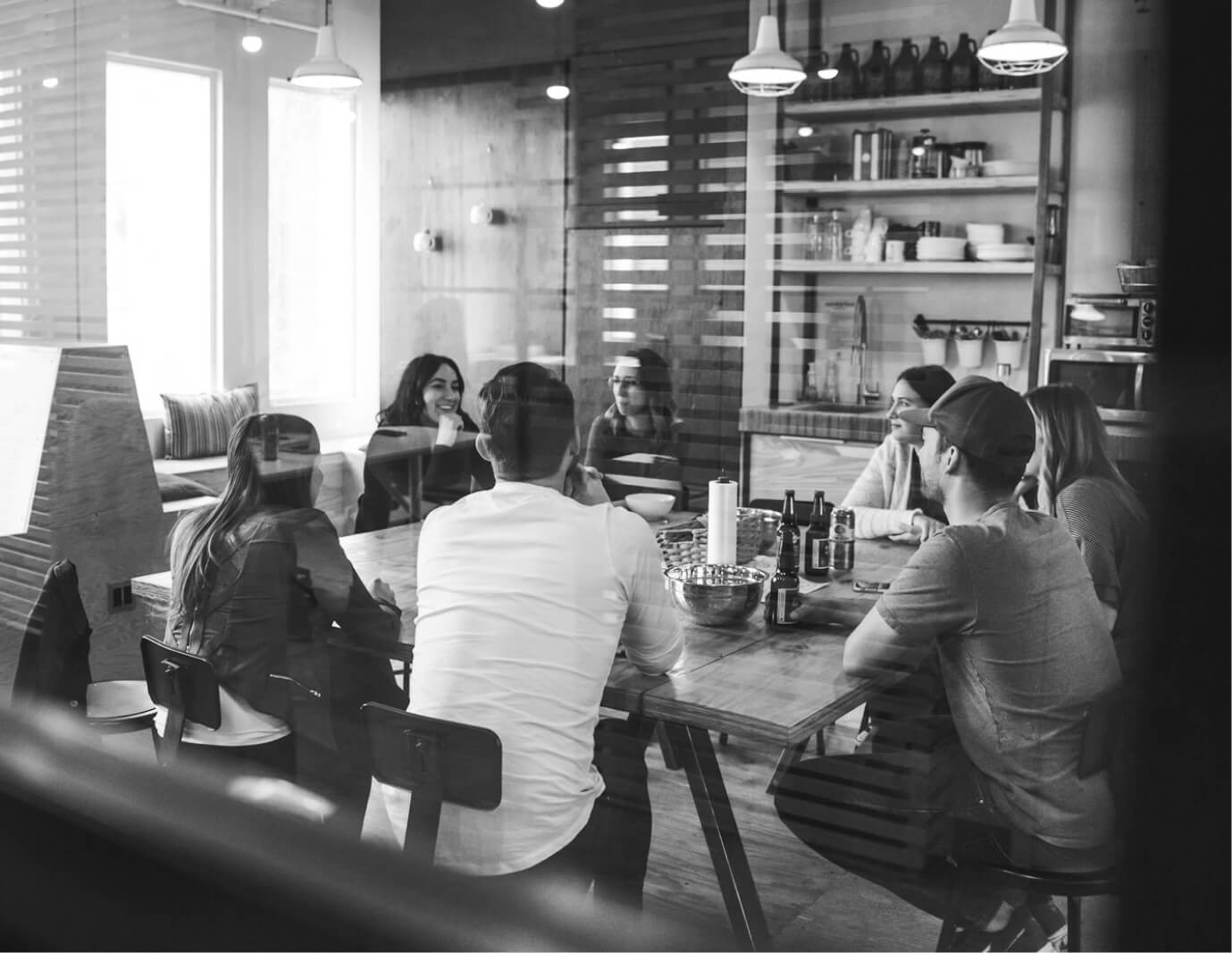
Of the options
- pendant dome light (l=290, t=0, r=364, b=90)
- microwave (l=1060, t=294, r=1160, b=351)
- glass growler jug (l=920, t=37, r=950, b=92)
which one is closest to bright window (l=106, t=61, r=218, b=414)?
pendant dome light (l=290, t=0, r=364, b=90)

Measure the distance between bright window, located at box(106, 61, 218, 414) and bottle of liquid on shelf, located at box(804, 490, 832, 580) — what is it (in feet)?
1.69

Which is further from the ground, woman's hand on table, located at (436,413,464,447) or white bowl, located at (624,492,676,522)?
Result: woman's hand on table, located at (436,413,464,447)

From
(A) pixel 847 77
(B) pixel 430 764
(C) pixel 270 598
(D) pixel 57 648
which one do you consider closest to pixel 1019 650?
(A) pixel 847 77

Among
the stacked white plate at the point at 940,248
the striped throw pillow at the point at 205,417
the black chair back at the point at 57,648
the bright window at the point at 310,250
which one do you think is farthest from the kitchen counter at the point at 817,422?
the black chair back at the point at 57,648

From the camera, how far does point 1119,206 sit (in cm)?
47

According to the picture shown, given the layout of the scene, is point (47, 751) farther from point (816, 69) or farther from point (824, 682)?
point (816, 69)

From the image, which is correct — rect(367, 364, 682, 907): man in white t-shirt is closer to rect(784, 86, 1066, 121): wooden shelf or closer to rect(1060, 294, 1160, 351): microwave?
rect(784, 86, 1066, 121): wooden shelf

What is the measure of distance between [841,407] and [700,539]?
204 mm

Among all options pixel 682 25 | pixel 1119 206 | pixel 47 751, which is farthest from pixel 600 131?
pixel 47 751

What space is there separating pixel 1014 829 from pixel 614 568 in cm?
37

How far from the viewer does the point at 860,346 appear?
633 millimetres

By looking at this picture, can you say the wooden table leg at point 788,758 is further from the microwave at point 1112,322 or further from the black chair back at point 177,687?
the black chair back at point 177,687

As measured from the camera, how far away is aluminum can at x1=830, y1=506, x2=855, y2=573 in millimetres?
669

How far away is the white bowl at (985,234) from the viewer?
2.20ft
